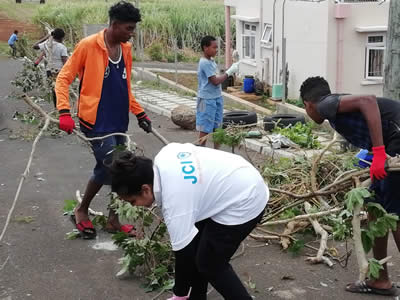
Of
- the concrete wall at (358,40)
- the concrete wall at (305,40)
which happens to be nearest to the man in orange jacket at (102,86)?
the concrete wall at (305,40)

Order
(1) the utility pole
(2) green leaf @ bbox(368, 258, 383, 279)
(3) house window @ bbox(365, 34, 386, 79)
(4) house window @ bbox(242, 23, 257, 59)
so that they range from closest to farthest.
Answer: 1. (2) green leaf @ bbox(368, 258, 383, 279)
2. (1) the utility pole
3. (3) house window @ bbox(365, 34, 386, 79)
4. (4) house window @ bbox(242, 23, 257, 59)

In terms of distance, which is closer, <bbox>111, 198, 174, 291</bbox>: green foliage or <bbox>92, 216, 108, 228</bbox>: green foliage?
<bbox>111, 198, 174, 291</bbox>: green foliage

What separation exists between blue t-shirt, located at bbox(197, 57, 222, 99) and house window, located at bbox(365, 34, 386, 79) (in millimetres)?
7115

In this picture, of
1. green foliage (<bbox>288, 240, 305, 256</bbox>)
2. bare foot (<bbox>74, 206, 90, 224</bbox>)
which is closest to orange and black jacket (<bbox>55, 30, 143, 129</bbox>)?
bare foot (<bbox>74, 206, 90, 224</bbox>)

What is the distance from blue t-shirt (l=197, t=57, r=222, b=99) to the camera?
8.56m

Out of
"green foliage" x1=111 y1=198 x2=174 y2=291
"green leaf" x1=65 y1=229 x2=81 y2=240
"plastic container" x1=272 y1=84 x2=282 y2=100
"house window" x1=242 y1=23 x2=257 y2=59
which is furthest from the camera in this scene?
"house window" x1=242 y1=23 x2=257 y2=59

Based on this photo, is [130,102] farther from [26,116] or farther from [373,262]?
[26,116]

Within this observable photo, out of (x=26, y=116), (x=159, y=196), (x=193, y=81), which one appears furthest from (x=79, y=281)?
(x=193, y=81)

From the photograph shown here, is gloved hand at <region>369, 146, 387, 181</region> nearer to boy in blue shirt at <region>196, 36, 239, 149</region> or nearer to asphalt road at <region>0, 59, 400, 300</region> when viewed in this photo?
asphalt road at <region>0, 59, 400, 300</region>

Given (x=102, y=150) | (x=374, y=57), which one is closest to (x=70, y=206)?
(x=102, y=150)

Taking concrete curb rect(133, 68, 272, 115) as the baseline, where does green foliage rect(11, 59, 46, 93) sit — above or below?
above

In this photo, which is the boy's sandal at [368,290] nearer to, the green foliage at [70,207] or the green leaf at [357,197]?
the green leaf at [357,197]

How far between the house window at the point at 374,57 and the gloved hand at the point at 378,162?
11091 mm

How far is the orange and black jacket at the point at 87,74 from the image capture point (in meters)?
5.52
